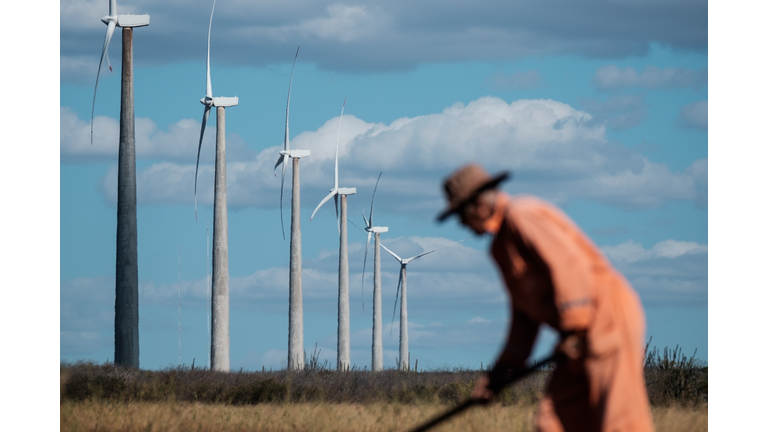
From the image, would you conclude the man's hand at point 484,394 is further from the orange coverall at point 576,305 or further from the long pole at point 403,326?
the long pole at point 403,326

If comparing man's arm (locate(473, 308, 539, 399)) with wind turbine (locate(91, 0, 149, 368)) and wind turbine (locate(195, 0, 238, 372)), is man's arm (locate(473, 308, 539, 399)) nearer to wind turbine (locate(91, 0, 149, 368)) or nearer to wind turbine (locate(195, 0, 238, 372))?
wind turbine (locate(91, 0, 149, 368))

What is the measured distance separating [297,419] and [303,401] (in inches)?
137

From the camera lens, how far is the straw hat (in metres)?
5.07

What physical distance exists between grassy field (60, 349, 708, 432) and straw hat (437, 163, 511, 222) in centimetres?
622

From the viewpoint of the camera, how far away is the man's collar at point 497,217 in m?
5.11

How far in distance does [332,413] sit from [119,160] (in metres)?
12.4

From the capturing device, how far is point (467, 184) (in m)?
5.09

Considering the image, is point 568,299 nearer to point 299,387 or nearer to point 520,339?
point 520,339

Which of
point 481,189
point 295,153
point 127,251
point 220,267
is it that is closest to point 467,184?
point 481,189

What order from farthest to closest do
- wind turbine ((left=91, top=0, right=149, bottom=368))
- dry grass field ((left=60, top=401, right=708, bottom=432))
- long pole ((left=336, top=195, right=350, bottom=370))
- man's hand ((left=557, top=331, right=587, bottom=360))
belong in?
long pole ((left=336, top=195, right=350, bottom=370)) < wind turbine ((left=91, top=0, right=149, bottom=368)) < dry grass field ((left=60, top=401, right=708, bottom=432)) < man's hand ((left=557, top=331, right=587, bottom=360))

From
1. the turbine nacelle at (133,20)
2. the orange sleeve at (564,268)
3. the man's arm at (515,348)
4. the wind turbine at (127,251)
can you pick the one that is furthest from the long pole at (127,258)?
the orange sleeve at (564,268)

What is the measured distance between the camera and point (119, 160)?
22.8 metres

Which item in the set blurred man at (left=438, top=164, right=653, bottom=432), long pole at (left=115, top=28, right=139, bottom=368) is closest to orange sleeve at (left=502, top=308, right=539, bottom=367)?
blurred man at (left=438, top=164, right=653, bottom=432)
